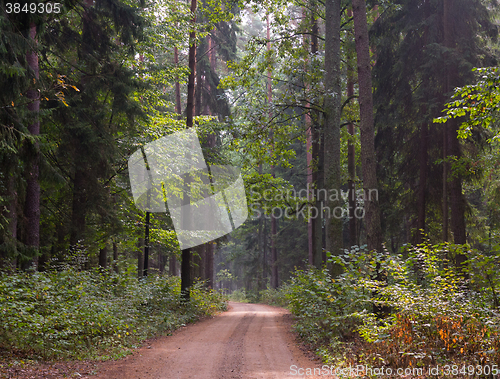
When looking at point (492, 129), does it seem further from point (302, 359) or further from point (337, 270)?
point (302, 359)

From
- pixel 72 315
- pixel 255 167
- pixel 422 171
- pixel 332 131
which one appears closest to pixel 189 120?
pixel 255 167

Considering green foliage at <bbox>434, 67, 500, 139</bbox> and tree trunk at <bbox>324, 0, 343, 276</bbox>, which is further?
tree trunk at <bbox>324, 0, 343, 276</bbox>

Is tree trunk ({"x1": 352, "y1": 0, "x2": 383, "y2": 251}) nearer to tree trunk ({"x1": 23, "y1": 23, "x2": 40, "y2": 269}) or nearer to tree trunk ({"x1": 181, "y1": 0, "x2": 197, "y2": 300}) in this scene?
tree trunk ({"x1": 181, "y1": 0, "x2": 197, "y2": 300})

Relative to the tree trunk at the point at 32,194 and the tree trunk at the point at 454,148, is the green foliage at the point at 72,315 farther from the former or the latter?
the tree trunk at the point at 454,148

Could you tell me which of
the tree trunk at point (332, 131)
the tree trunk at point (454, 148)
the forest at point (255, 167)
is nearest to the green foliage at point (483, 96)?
the forest at point (255, 167)

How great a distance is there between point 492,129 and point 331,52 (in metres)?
6.42

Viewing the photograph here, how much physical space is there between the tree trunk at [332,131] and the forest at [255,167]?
48mm

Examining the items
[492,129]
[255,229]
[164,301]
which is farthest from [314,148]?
[255,229]

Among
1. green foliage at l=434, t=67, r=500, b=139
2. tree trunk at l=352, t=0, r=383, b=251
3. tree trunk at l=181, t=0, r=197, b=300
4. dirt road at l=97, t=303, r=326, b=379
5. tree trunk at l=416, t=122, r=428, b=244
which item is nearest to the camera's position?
green foliage at l=434, t=67, r=500, b=139

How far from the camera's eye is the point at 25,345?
6.16 meters

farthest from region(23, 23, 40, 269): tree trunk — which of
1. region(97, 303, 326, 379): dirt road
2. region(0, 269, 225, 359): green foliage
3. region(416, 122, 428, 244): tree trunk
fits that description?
region(416, 122, 428, 244): tree trunk

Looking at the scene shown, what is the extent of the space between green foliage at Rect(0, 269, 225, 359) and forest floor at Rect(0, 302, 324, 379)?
618 millimetres

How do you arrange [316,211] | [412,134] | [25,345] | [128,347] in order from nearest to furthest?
[25,345] → [128,347] → [412,134] → [316,211]

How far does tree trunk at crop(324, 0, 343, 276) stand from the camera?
35.2 feet
